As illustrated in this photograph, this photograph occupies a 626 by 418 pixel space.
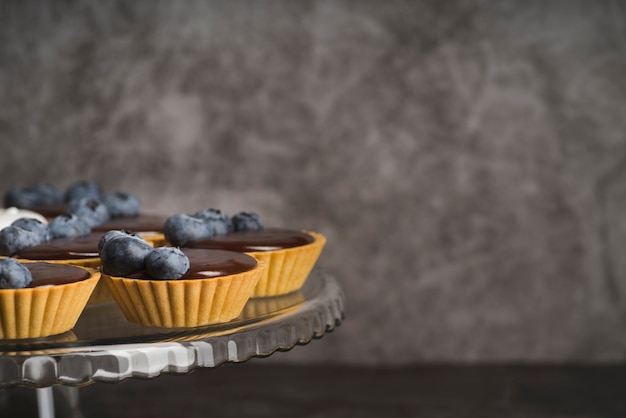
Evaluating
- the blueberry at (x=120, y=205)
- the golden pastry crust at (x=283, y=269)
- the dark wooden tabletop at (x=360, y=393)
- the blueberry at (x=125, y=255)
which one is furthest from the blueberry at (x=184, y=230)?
the dark wooden tabletop at (x=360, y=393)

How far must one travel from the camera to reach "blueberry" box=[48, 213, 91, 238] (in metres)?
1.51

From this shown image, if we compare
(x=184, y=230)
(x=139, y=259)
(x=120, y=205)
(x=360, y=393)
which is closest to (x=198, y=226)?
(x=184, y=230)

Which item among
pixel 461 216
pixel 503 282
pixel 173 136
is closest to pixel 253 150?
pixel 173 136

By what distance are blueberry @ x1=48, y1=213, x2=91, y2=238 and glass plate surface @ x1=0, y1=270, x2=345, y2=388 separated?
0.20 m

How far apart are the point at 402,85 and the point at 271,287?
5.90ft

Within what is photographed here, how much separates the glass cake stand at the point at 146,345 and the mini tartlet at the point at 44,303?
0.7 inches

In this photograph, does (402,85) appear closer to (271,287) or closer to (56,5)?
(56,5)

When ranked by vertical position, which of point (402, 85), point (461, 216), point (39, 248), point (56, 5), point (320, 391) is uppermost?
point (56, 5)

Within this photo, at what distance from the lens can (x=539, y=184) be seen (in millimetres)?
3105

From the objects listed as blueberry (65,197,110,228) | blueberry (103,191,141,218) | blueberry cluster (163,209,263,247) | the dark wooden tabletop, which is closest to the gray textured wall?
the dark wooden tabletop

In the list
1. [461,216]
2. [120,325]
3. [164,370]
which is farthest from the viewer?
[461,216]

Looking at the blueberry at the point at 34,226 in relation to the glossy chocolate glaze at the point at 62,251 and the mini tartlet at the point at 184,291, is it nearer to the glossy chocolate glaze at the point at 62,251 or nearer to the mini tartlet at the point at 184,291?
the glossy chocolate glaze at the point at 62,251

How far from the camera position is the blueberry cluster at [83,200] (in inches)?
65.3

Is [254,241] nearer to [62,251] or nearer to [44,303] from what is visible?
[62,251]
